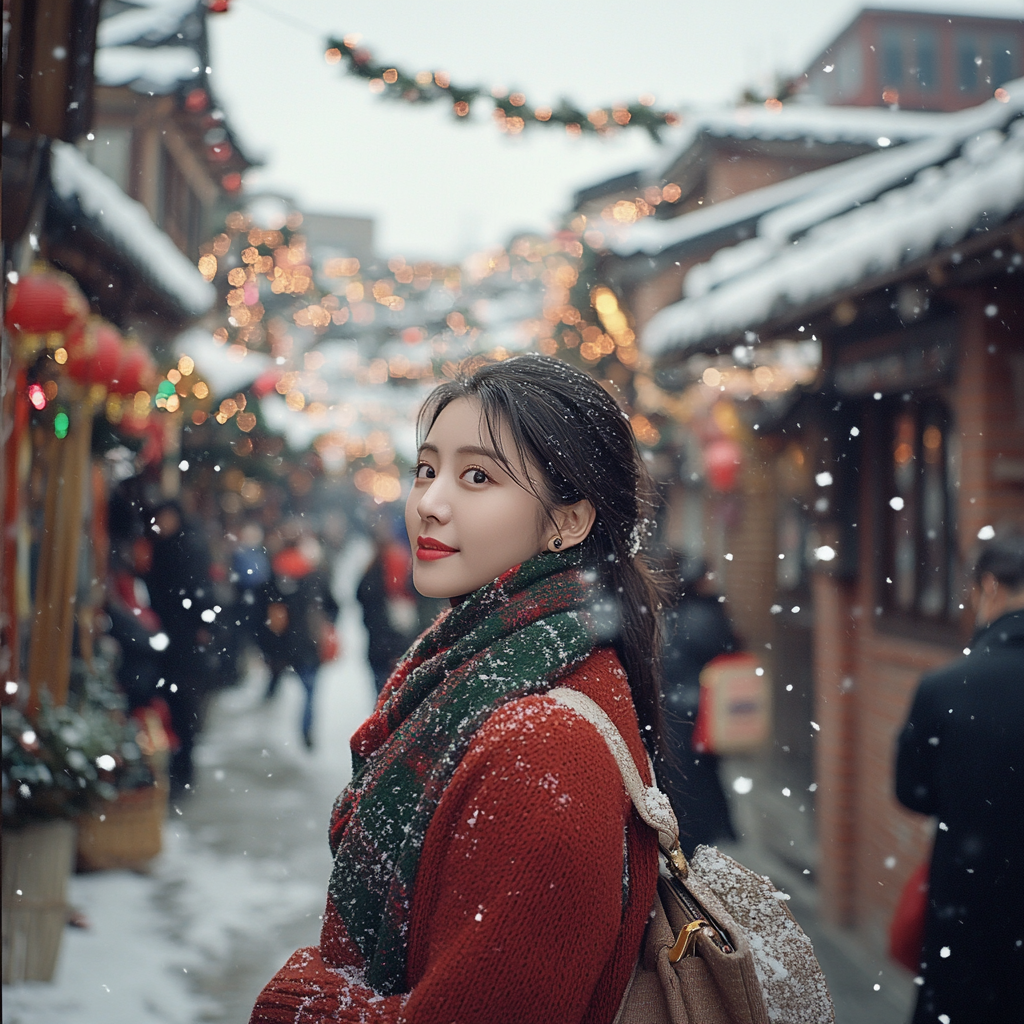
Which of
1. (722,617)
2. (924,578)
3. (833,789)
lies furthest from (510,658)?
(833,789)

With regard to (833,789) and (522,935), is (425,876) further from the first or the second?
(833,789)

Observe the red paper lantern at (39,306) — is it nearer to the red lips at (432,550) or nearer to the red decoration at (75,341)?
the red decoration at (75,341)

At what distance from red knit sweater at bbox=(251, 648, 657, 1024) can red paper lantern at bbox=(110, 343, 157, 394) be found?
4.10 m

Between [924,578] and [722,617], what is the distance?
1119 mm

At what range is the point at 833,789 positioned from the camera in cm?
508

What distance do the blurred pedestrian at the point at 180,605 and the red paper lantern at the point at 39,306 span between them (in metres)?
2.31

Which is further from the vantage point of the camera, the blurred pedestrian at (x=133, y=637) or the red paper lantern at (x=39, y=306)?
the blurred pedestrian at (x=133, y=637)

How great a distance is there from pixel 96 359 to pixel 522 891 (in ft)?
13.8

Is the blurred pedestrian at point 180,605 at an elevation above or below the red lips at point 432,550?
below

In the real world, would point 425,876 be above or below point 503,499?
below

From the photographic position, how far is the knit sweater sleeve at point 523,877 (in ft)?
3.52

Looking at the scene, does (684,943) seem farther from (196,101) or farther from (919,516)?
(196,101)

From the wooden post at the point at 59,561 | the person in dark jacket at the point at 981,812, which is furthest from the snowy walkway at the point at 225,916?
the person in dark jacket at the point at 981,812

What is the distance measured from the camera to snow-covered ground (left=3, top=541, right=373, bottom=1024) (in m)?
3.50
